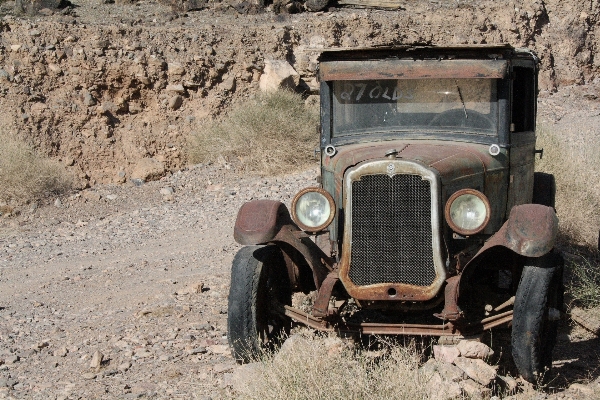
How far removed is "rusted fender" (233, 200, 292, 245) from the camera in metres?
5.57

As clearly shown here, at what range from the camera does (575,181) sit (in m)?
11.3

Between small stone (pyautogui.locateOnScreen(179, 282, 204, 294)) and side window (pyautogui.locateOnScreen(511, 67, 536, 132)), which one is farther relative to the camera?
small stone (pyautogui.locateOnScreen(179, 282, 204, 294))

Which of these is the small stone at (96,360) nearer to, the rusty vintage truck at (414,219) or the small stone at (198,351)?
the small stone at (198,351)

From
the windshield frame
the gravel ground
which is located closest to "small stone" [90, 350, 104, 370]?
the gravel ground

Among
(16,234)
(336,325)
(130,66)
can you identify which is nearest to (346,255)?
(336,325)

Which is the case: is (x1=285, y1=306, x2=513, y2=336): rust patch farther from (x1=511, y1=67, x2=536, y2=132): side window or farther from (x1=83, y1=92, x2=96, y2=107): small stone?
(x1=83, y1=92, x2=96, y2=107): small stone

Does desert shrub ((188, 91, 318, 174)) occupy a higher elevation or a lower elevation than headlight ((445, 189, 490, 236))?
lower

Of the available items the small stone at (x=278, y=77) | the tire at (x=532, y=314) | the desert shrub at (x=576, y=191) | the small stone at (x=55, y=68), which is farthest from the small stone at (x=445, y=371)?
the small stone at (x=55, y=68)

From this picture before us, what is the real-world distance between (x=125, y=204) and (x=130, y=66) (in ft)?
11.5

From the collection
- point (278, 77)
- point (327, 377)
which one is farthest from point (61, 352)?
point (278, 77)

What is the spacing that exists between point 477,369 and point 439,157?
141 cm

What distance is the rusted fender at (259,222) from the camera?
557 cm

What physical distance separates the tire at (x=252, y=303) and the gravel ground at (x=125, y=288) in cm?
24

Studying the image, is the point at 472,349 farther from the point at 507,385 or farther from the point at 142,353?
the point at 142,353
